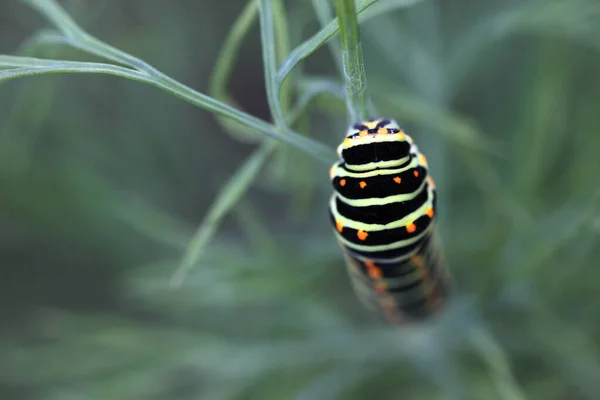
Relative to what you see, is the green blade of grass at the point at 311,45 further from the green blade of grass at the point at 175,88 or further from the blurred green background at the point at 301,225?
the blurred green background at the point at 301,225

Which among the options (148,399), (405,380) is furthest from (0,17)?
(405,380)

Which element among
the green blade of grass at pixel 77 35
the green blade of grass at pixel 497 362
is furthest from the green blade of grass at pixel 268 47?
the green blade of grass at pixel 497 362

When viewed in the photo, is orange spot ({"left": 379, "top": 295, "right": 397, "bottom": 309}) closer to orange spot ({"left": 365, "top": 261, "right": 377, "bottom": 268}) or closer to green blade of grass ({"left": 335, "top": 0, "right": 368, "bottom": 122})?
orange spot ({"left": 365, "top": 261, "right": 377, "bottom": 268})

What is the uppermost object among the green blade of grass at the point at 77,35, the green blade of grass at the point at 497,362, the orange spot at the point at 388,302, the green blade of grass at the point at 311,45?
the green blade of grass at the point at 77,35

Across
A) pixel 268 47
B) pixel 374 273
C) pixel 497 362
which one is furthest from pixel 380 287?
pixel 268 47

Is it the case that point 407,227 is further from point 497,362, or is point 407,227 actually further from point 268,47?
point 497,362

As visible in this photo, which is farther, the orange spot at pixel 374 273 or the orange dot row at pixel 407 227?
the orange spot at pixel 374 273

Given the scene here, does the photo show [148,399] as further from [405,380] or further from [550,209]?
[550,209]

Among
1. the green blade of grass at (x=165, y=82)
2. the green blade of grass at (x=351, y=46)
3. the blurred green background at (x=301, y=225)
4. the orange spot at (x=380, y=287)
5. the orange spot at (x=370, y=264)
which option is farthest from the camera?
the blurred green background at (x=301, y=225)

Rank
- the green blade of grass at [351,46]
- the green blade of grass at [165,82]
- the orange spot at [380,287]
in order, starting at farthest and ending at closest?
the orange spot at [380,287]
the green blade of grass at [165,82]
the green blade of grass at [351,46]
